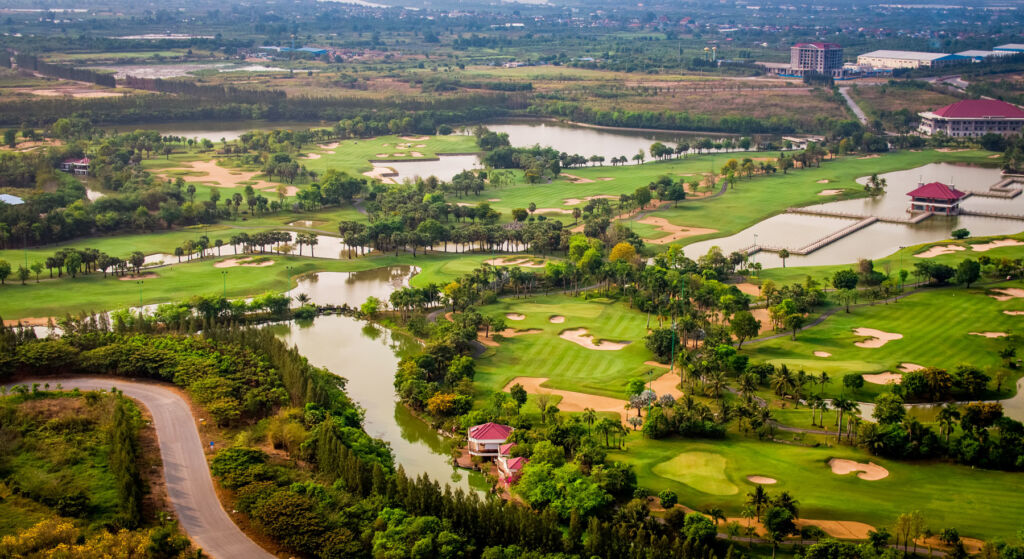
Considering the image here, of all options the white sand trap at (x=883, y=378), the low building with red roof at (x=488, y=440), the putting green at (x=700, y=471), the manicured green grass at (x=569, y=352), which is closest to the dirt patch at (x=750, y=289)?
the manicured green grass at (x=569, y=352)

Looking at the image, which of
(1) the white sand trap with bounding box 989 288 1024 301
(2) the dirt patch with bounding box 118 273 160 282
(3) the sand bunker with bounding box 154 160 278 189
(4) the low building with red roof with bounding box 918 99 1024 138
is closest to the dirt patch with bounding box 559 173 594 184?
(3) the sand bunker with bounding box 154 160 278 189

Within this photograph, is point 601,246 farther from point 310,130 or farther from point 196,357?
point 310,130

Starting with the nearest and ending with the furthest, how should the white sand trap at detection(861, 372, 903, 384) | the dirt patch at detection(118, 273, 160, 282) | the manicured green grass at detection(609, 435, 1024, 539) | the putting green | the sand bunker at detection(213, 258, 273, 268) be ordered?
1. the manicured green grass at detection(609, 435, 1024, 539)
2. the putting green
3. the white sand trap at detection(861, 372, 903, 384)
4. the dirt patch at detection(118, 273, 160, 282)
5. the sand bunker at detection(213, 258, 273, 268)

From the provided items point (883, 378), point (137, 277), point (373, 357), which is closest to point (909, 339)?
point (883, 378)

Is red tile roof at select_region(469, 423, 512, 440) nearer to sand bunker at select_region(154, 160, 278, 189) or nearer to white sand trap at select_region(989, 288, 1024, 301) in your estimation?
white sand trap at select_region(989, 288, 1024, 301)

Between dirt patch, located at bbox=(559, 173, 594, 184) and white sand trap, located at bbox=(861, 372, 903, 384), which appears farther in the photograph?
dirt patch, located at bbox=(559, 173, 594, 184)

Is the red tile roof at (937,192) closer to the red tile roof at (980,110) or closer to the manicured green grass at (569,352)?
the red tile roof at (980,110)
